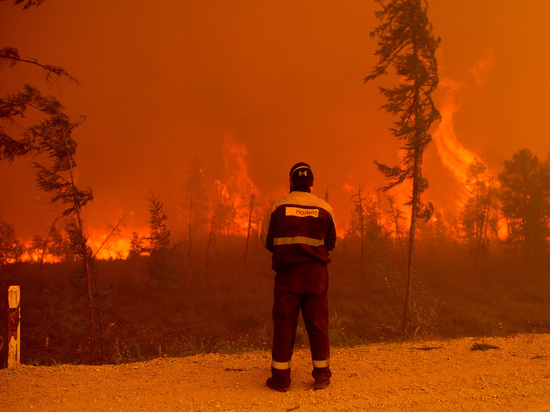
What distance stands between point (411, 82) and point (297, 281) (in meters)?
18.5

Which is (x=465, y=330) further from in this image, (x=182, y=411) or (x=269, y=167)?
(x=269, y=167)

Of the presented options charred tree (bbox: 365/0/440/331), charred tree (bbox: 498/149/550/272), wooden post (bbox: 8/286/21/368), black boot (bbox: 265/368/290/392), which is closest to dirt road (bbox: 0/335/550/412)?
black boot (bbox: 265/368/290/392)

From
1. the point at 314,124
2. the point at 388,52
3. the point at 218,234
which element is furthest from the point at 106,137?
the point at 388,52

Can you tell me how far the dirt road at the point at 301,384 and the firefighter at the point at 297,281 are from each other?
34 cm

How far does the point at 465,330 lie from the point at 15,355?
24.8 meters

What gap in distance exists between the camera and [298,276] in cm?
510

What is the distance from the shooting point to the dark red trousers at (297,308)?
5.09 m

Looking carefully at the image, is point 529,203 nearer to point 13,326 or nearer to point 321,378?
point 321,378

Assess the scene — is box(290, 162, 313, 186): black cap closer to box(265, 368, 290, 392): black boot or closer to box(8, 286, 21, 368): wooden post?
box(265, 368, 290, 392): black boot

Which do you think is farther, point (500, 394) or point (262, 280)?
point (262, 280)

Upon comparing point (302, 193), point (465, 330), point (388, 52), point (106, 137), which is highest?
point (106, 137)

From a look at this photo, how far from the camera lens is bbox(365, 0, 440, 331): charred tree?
19875mm

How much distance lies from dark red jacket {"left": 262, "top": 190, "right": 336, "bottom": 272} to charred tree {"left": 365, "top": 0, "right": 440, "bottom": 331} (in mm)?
15825

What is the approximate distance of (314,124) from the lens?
12594 cm
